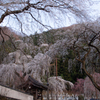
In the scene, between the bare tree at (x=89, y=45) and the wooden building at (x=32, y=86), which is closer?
A: the bare tree at (x=89, y=45)

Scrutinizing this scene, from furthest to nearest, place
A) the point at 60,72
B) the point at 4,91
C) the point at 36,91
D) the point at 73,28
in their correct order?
1. the point at 60,72
2. the point at 36,91
3. the point at 73,28
4. the point at 4,91

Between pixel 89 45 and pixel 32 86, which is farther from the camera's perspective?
pixel 32 86

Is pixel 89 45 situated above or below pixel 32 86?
above

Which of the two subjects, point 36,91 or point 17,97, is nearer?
point 17,97

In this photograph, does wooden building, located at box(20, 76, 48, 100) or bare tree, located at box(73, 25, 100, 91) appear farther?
wooden building, located at box(20, 76, 48, 100)

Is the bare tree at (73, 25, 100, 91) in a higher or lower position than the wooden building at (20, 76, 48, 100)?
higher

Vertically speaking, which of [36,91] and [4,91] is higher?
[4,91]

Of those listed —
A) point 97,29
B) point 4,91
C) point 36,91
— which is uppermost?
point 97,29

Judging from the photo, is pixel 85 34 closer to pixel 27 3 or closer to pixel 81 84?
pixel 27 3

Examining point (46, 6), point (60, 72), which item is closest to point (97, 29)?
point (46, 6)

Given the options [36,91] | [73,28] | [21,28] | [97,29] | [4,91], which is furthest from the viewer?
[36,91]

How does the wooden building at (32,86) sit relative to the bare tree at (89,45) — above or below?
below

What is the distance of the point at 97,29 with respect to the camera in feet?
23.1

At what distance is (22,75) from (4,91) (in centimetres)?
819
